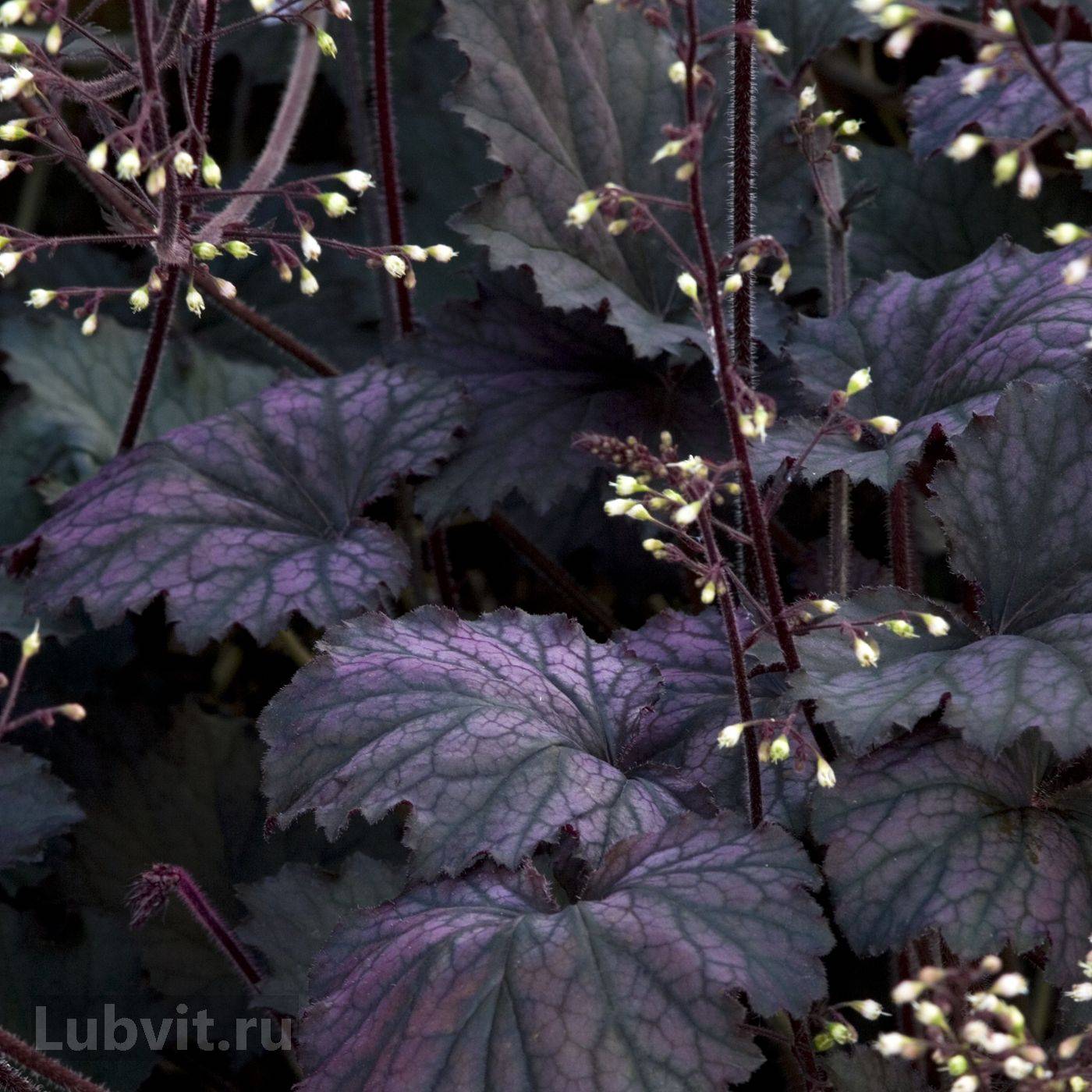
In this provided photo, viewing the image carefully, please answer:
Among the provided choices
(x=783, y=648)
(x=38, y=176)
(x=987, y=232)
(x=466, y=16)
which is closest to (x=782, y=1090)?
(x=783, y=648)

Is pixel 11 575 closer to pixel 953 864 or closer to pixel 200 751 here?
pixel 200 751

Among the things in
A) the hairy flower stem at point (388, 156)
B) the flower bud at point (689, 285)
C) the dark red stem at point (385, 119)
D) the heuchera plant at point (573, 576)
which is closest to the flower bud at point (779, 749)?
the heuchera plant at point (573, 576)

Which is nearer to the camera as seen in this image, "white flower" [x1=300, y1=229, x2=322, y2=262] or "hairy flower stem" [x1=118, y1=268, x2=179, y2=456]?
"white flower" [x1=300, y1=229, x2=322, y2=262]

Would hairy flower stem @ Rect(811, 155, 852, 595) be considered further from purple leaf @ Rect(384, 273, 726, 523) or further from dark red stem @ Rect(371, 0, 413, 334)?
dark red stem @ Rect(371, 0, 413, 334)

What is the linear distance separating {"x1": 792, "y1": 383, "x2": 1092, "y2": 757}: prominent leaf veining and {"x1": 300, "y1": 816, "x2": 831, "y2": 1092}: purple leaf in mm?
187

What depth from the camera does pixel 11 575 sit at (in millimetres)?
1945

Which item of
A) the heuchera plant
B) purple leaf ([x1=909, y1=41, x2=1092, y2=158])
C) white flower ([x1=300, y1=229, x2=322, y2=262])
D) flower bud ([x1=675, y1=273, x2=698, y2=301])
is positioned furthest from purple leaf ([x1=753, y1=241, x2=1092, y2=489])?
white flower ([x1=300, y1=229, x2=322, y2=262])

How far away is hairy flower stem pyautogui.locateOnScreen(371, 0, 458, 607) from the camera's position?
6.75ft

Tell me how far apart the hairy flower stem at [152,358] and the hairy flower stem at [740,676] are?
1036 millimetres

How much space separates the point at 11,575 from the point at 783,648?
1.19 metres

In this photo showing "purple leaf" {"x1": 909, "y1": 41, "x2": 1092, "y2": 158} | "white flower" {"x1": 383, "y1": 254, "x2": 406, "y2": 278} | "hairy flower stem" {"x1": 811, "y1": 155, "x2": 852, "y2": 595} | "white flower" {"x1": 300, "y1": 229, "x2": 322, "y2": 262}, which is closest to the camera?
"white flower" {"x1": 300, "y1": 229, "x2": 322, "y2": 262}

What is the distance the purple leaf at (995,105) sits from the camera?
6.31 feet

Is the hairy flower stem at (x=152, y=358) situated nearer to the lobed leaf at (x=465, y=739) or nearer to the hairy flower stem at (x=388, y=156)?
the hairy flower stem at (x=388, y=156)

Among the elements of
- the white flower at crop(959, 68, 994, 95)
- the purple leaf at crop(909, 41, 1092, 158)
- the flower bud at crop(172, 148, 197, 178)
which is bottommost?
the purple leaf at crop(909, 41, 1092, 158)
